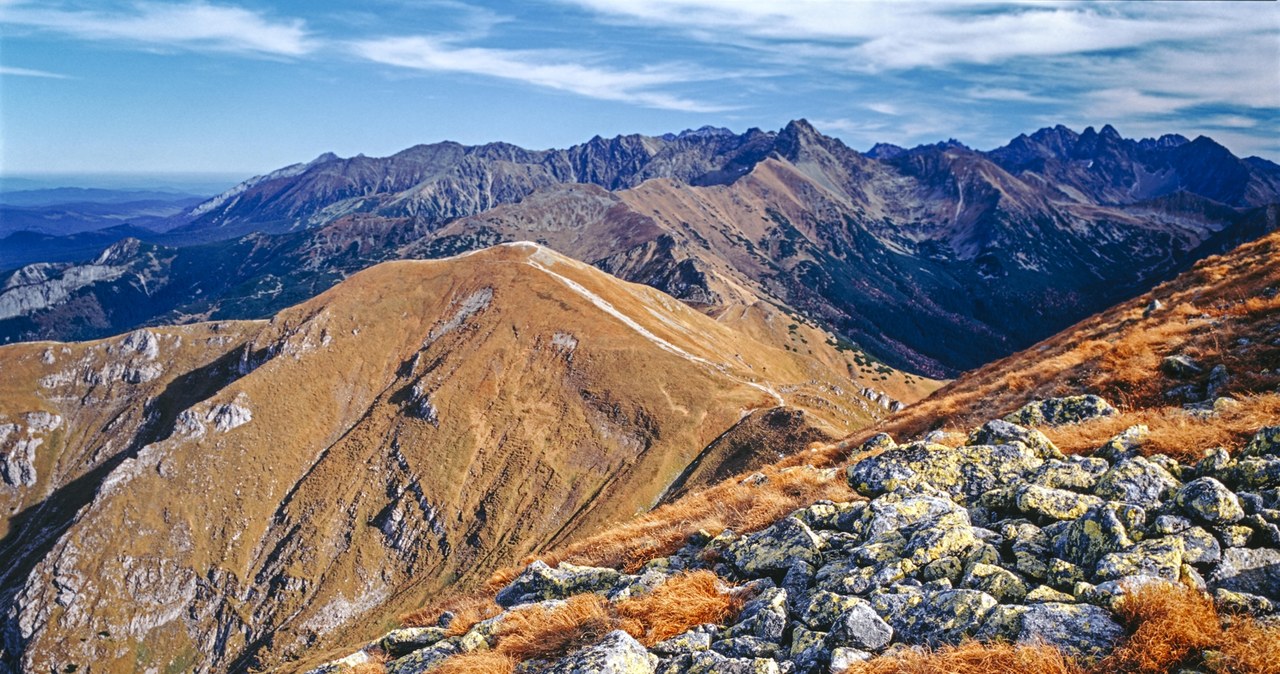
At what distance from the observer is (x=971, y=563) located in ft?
33.9

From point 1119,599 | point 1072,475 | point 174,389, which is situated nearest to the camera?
point 1119,599

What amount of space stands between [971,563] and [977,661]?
8.34 feet

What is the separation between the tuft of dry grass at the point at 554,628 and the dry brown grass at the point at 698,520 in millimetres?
3012

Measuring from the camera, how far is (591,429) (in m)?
129

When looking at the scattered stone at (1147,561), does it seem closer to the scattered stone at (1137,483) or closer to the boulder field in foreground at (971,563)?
the boulder field in foreground at (971,563)

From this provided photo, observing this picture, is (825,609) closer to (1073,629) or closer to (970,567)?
(970,567)

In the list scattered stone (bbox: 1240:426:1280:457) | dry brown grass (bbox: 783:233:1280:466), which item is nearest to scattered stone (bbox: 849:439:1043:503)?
dry brown grass (bbox: 783:233:1280:466)

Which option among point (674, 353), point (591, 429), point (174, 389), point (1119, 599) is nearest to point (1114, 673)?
point (1119, 599)

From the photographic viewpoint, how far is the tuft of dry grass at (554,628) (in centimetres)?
1155

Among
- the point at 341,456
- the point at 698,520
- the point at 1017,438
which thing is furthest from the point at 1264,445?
the point at 341,456

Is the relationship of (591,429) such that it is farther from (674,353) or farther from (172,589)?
(172,589)

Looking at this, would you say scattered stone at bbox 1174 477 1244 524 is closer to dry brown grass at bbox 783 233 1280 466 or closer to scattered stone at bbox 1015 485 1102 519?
scattered stone at bbox 1015 485 1102 519

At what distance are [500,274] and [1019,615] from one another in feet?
551

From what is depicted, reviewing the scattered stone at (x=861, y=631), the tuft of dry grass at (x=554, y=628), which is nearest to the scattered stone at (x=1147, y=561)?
the scattered stone at (x=861, y=631)
